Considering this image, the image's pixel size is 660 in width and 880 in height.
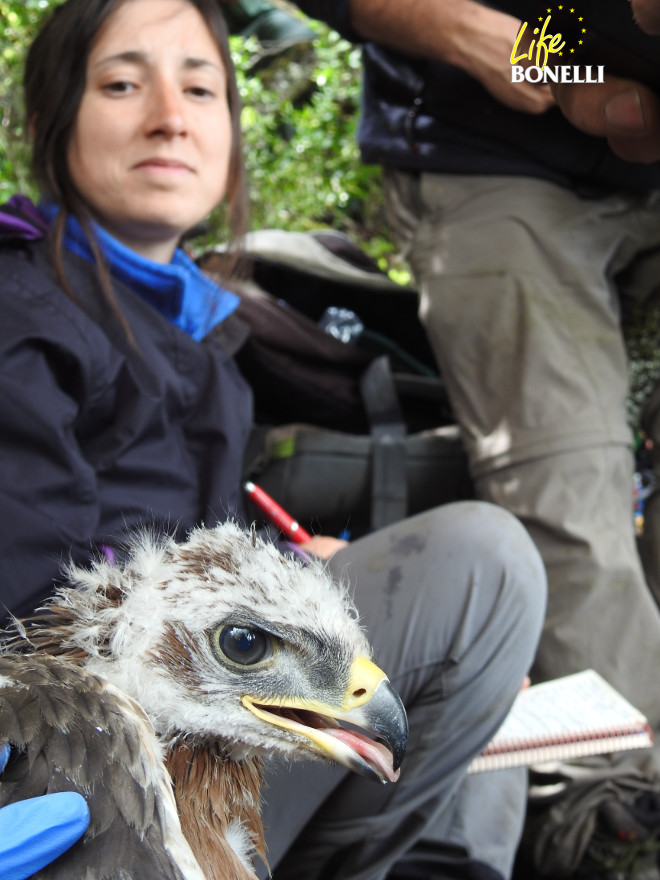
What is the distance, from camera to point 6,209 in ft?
6.61

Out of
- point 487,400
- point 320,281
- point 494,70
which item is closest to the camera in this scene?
point 494,70

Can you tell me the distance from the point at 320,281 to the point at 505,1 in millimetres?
2270

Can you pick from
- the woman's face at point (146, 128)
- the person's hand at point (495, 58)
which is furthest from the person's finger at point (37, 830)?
the person's hand at point (495, 58)

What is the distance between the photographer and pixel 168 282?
A: 2.21 m

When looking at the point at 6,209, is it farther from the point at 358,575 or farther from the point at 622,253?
the point at 622,253

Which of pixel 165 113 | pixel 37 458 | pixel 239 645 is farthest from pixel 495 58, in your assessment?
pixel 239 645

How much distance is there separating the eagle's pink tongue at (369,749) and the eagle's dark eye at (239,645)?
169mm

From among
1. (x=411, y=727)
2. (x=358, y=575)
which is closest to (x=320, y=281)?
(x=358, y=575)

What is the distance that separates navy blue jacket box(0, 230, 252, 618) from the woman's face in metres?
0.26

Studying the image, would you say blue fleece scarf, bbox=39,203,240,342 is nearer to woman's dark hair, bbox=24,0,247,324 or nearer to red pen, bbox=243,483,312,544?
woman's dark hair, bbox=24,0,247,324

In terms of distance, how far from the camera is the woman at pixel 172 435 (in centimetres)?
170

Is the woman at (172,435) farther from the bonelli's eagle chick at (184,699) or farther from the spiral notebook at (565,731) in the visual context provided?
the bonelli's eagle chick at (184,699)

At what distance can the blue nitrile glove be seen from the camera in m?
1.01

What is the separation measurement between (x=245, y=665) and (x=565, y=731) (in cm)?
102
